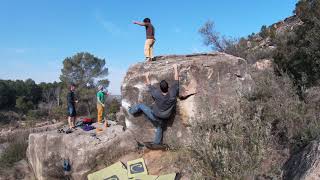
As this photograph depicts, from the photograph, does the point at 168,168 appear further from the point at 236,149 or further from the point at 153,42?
the point at 153,42

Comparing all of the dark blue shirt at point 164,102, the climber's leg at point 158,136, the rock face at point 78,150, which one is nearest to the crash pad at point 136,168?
the climber's leg at point 158,136


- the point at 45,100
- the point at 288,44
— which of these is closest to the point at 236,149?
the point at 288,44

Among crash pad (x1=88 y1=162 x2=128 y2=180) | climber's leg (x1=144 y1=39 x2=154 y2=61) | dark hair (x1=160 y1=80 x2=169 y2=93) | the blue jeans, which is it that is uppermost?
climber's leg (x1=144 y1=39 x2=154 y2=61)

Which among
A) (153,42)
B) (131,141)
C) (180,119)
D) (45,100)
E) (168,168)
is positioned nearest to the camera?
(168,168)

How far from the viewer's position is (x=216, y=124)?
679 cm

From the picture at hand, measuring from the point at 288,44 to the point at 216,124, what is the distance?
14.0 metres

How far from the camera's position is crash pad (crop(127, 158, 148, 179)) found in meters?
8.80

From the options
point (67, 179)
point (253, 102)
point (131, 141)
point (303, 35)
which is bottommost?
point (67, 179)

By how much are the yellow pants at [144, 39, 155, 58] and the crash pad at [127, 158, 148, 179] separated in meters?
3.28

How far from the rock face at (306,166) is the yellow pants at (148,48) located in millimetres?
5828

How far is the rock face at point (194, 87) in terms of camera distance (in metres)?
9.38

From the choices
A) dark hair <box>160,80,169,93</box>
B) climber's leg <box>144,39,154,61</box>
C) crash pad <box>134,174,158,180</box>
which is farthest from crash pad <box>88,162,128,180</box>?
climber's leg <box>144,39,154,61</box>

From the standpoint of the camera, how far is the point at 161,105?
9.23 m

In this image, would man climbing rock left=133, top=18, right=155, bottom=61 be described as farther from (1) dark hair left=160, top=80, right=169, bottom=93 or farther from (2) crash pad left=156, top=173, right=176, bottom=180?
(2) crash pad left=156, top=173, right=176, bottom=180
